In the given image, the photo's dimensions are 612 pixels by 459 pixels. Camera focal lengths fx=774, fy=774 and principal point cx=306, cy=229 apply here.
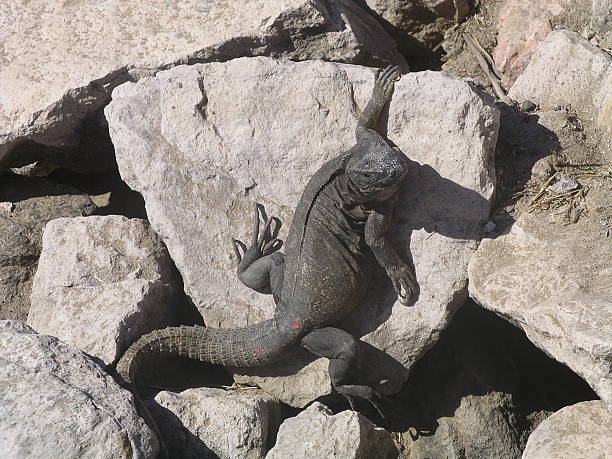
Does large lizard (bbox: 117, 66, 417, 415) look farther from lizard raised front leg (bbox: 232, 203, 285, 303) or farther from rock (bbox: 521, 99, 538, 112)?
rock (bbox: 521, 99, 538, 112)

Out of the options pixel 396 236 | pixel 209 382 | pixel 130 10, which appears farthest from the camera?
pixel 130 10

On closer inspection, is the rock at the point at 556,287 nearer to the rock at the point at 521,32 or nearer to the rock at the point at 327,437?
the rock at the point at 327,437

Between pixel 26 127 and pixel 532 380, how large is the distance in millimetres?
4291

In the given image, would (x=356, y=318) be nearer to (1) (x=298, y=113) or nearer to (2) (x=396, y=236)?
(2) (x=396, y=236)

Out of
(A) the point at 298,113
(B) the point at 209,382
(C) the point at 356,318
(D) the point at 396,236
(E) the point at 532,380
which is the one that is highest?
(A) the point at 298,113

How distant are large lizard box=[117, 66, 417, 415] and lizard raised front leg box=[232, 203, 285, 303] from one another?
0.07 ft

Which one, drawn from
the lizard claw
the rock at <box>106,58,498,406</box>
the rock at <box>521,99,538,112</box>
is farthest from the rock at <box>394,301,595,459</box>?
the rock at <box>521,99,538,112</box>

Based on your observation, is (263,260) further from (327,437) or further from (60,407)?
(60,407)

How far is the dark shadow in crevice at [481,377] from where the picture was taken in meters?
5.59

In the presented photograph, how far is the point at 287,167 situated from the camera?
5465 millimetres

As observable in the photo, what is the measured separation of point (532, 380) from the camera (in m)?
5.75

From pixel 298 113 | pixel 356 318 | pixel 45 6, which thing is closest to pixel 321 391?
pixel 356 318

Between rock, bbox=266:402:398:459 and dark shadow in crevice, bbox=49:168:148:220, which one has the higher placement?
dark shadow in crevice, bbox=49:168:148:220

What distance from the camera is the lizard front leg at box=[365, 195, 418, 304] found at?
5062 millimetres
